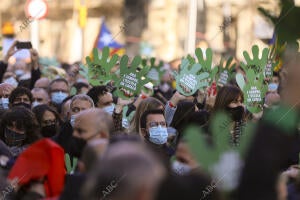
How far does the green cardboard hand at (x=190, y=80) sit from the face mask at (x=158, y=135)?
218cm

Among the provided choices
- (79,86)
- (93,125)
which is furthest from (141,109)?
(79,86)

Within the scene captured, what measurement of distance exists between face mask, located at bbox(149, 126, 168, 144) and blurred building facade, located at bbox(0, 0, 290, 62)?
1746 cm

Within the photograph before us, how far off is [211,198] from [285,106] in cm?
122

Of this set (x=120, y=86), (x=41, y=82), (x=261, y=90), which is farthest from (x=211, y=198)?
(x=41, y=82)

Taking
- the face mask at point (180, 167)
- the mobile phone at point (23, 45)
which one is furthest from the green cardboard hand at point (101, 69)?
the face mask at point (180, 167)

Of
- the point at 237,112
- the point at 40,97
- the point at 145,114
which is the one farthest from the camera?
the point at 40,97

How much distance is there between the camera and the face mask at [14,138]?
7217 mm

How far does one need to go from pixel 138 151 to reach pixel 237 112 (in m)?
4.62

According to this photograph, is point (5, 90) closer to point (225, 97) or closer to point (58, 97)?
point (58, 97)

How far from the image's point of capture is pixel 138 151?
3.66 meters

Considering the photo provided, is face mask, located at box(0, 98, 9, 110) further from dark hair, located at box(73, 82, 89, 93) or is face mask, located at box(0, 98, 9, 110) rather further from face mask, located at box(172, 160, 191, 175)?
face mask, located at box(172, 160, 191, 175)

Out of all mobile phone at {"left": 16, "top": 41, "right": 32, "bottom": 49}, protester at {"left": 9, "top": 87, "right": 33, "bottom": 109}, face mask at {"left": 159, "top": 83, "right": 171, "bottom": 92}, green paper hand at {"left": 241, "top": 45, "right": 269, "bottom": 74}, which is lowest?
face mask at {"left": 159, "top": 83, "right": 171, "bottom": 92}

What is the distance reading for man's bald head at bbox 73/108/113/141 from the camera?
5273mm

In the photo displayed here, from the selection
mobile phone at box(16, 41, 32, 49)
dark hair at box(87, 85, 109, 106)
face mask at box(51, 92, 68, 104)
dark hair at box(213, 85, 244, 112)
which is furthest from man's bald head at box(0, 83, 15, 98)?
dark hair at box(213, 85, 244, 112)
